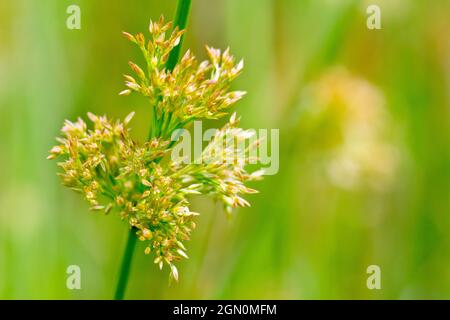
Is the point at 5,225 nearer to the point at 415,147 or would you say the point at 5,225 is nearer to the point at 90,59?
the point at 90,59

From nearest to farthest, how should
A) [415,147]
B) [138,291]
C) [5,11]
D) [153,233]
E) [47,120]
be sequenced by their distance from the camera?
[153,233]
[47,120]
[138,291]
[5,11]
[415,147]

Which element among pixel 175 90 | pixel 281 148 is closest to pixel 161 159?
pixel 175 90

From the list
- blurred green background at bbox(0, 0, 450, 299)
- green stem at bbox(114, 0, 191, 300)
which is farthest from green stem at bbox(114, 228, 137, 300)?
blurred green background at bbox(0, 0, 450, 299)

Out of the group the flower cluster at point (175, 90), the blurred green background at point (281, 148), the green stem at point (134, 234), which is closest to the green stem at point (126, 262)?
the green stem at point (134, 234)

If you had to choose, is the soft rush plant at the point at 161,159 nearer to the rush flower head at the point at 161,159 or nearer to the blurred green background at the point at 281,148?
the rush flower head at the point at 161,159

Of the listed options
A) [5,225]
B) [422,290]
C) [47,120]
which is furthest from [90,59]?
[422,290]

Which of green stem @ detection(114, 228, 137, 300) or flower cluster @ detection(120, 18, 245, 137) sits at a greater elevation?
flower cluster @ detection(120, 18, 245, 137)

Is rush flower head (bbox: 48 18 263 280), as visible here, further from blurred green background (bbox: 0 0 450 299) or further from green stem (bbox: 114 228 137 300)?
blurred green background (bbox: 0 0 450 299)
